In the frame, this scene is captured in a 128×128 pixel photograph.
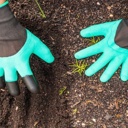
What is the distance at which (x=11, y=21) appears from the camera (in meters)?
2.43

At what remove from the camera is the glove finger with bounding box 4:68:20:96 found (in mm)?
2395

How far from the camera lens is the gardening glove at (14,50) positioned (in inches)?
93.8

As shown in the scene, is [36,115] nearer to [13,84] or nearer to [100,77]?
[13,84]

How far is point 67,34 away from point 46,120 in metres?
0.56

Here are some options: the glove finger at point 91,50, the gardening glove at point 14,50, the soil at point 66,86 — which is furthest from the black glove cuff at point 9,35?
the glove finger at point 91,50

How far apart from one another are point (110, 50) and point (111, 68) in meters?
0.11

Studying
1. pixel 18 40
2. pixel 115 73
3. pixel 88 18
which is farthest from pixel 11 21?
pixel 115 73

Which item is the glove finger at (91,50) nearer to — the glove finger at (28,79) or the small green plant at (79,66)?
the small green plant at (79,66)

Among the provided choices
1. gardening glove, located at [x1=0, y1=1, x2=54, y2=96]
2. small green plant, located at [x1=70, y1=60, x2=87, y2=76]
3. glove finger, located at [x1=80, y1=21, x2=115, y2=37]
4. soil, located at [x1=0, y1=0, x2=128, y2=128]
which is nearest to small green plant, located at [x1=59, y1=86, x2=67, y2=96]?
soil, located at [x1=0, y1=0, x2=128, y2=128]

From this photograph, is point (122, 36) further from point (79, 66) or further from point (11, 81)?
point (11, 81)

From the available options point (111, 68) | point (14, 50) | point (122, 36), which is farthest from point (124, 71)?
point (14, 50)

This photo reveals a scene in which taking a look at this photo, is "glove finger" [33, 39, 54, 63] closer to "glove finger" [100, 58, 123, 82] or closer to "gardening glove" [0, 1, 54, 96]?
"gardening glove" [0, 1, 54, 96]

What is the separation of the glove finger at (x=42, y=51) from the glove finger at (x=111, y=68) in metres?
0.34

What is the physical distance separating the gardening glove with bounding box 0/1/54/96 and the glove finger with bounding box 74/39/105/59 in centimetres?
23
